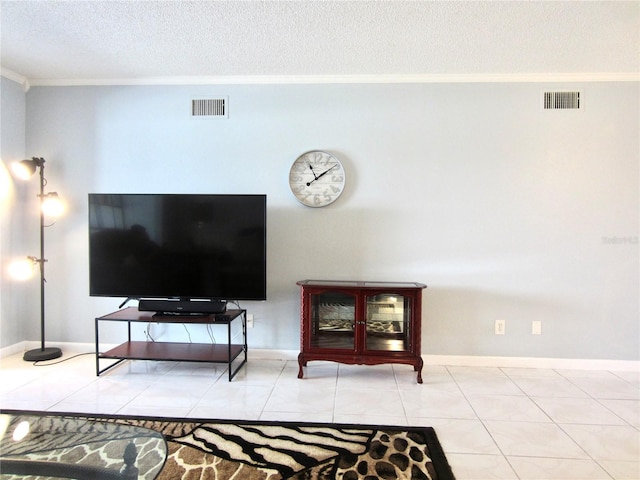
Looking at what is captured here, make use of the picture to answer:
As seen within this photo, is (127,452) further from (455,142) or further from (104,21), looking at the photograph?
(455,142)

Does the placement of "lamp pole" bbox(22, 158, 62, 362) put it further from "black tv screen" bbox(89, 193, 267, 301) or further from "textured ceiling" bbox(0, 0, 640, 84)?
"textured ceiling" bbox(0, 0, 640, 84)

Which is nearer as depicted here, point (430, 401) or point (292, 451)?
point (292, 451)

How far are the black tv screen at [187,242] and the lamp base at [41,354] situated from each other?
1030mm

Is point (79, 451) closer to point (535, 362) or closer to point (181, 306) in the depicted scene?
point (181, 306)

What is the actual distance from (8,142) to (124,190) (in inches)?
41.2

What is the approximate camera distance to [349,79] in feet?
9.05

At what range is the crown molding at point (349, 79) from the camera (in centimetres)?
266

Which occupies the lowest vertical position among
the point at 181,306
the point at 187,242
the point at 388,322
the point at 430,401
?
the point at 430,401

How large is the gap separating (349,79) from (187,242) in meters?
1.88

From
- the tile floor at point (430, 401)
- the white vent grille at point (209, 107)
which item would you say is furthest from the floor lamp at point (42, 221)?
the white vent grille at point (209, 107)

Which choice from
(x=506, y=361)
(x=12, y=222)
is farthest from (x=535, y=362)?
(x=12, y=222)

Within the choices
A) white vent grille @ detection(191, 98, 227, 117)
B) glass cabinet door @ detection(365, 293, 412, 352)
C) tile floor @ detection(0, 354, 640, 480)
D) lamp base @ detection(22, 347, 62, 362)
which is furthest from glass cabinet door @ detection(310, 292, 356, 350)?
lamp base @ detection(22, 347, 62, 362)

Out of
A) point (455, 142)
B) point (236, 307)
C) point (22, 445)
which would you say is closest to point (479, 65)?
point (455, 142)

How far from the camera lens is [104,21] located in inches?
83.3
